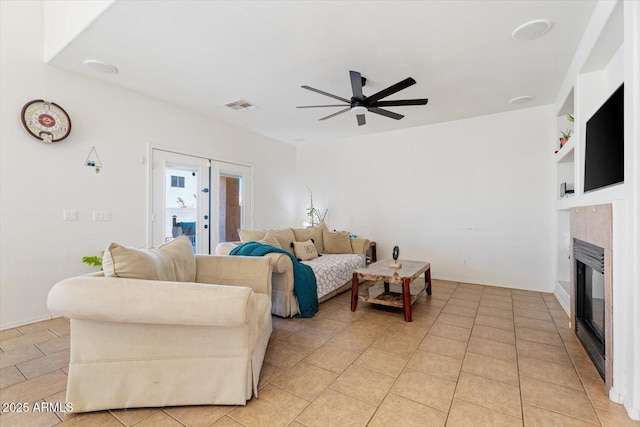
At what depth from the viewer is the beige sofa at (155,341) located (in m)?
1.47

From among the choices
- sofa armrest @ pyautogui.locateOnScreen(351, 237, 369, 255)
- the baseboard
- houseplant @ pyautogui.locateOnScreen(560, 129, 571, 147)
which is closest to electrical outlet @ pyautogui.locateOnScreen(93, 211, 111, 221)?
the baseboard

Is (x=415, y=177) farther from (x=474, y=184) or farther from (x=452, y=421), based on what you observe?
(x=452, y=421)

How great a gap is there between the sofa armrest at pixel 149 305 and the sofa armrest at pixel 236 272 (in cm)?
98

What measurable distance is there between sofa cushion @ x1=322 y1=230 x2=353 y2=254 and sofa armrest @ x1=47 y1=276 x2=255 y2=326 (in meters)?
3.21

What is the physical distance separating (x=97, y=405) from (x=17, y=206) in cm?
247

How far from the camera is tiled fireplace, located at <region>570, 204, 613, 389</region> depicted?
1829 millimetres

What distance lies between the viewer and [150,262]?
175 centimetres

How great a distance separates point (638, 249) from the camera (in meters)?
1.57

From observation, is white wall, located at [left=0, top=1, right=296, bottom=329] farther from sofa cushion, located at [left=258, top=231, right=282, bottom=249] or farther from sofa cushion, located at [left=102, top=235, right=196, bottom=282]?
sofa cushion, located at [left=102, top=235, right=196, bottom=282]

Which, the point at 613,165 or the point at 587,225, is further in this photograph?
the point at 587,225

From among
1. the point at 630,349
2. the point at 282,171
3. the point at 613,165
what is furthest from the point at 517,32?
the point at 282,171

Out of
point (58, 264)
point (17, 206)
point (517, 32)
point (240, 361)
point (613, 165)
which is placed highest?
point (517, 32)

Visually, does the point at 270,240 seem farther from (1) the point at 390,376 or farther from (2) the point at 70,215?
(2) the point at 70,215

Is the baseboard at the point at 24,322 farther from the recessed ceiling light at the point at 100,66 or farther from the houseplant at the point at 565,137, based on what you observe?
the houseplant at the point at 565,137
